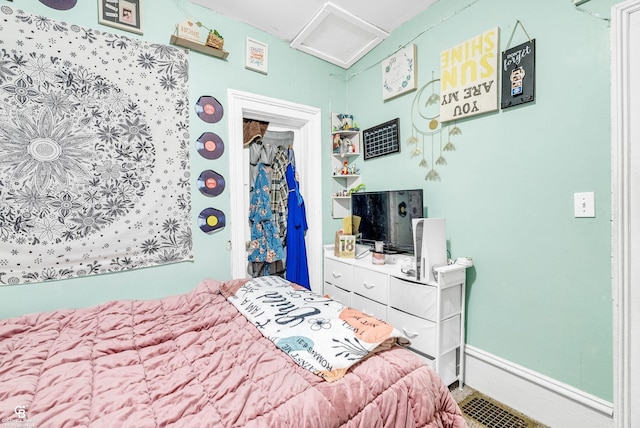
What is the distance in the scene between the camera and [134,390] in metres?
0.92

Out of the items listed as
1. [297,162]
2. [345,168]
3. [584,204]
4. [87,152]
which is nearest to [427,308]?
[584,204]

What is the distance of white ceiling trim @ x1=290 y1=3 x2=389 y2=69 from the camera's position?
7.07 feet

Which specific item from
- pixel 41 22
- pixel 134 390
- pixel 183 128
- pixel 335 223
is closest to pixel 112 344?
pixel 134 390

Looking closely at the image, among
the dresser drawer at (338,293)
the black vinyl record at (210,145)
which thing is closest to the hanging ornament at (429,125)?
the dresser drawer at (338,293)

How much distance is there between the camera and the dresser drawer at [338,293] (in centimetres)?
231

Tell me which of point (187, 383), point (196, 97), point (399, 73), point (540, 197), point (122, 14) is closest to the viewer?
point (187, 383)

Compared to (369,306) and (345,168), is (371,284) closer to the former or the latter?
(369,306)

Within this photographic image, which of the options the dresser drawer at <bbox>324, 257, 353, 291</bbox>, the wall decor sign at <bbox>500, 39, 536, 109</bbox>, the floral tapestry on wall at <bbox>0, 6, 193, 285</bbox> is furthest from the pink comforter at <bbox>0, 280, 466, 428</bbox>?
the wall decor sign at <bbox>500, 39, 536, 109</bbox>

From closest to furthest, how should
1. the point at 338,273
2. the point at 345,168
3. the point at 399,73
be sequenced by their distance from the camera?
the point at 399,73
the point at 338,273
the point at 345,168

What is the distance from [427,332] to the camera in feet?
5.60

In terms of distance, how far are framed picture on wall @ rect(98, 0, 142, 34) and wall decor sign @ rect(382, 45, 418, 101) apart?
1.86m

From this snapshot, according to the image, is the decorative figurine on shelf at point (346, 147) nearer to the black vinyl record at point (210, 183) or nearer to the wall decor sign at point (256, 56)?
the wall decor sign at point (256, 56)

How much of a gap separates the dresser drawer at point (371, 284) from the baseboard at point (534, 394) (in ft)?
2.15

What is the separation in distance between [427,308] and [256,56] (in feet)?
7.56
